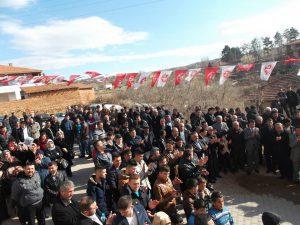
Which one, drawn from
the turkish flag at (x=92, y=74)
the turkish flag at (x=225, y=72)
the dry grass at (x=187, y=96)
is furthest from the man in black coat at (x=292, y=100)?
the dry grass at (x=187, y=96)

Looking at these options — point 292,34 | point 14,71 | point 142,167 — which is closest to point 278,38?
point 292,34

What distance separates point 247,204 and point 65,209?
5.17 metres

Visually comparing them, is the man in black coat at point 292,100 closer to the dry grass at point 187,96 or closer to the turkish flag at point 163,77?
the turkish flag at point 163,77

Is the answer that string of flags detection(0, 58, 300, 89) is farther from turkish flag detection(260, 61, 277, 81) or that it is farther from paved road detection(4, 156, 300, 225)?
paved road detection(4, 156, 300, 225)

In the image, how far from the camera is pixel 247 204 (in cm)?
833

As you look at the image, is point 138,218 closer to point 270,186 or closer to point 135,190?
point 135,190

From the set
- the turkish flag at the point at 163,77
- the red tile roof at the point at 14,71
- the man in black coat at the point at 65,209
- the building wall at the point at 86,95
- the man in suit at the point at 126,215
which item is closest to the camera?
the man in suit at the point at 126,215

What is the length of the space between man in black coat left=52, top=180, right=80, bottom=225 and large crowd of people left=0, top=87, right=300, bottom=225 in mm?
14

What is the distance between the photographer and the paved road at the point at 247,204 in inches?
295

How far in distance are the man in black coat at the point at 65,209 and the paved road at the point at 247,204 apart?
311 cm

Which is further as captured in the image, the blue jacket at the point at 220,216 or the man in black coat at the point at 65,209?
the blue jacket at the point at 220,216

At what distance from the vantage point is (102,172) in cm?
568

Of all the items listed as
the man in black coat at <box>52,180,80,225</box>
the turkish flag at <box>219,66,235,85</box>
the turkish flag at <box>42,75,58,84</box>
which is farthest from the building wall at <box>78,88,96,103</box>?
the man in black coat at <box>52,180,80,225</box>

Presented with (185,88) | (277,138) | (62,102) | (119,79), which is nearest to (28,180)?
(277,138)
